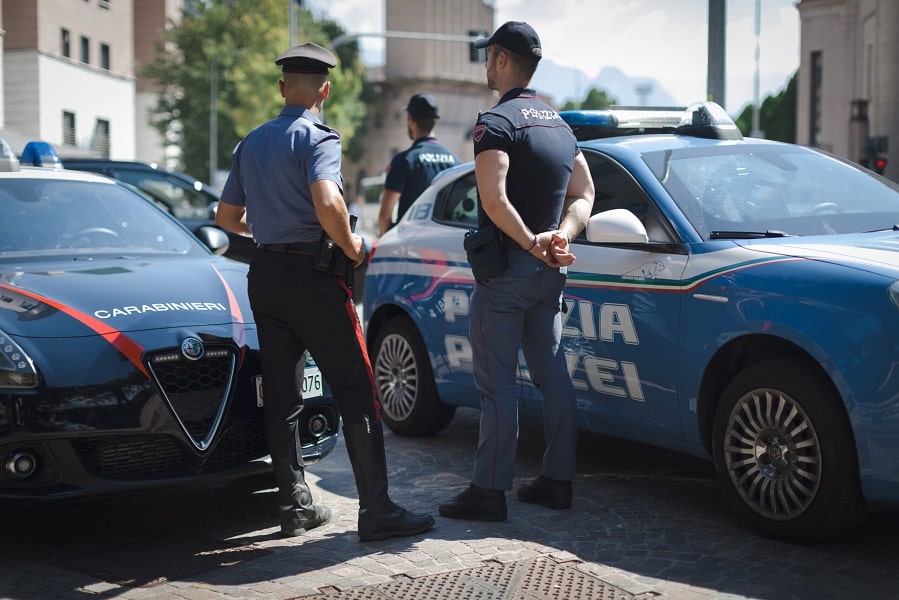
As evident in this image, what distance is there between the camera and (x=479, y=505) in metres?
4.95

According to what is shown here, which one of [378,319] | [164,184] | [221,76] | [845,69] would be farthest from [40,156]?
[221,76]

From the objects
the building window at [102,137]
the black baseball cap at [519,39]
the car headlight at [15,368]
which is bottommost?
the car headlight at [15,368]

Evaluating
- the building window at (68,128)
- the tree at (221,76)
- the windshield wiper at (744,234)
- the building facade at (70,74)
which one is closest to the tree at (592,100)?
the tree at (221,76)

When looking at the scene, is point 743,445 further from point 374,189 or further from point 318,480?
point 374,189

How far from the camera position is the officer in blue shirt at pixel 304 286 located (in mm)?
4582

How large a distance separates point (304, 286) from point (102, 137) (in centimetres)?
4526

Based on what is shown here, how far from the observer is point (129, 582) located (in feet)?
13.9

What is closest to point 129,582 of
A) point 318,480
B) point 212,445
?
point 212,445

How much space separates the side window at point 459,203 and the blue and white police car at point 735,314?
45mm

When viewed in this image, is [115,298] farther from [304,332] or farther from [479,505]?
[479,505]

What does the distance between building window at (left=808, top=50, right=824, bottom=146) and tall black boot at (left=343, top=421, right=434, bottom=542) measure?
50.8 metres

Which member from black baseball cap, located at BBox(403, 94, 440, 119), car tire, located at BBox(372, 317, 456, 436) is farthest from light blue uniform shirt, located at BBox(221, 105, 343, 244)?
black baseball cap, located at BBox(403, 94, 440, 119)

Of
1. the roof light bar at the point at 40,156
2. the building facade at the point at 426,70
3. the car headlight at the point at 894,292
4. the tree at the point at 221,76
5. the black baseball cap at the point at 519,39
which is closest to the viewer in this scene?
the car headlight at the point at 894,292

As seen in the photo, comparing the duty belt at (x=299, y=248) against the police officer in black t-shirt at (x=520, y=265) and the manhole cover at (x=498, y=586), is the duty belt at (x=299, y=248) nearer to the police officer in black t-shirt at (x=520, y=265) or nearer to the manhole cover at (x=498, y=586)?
the police officer in black t-shirt at (x=520, y=265)
